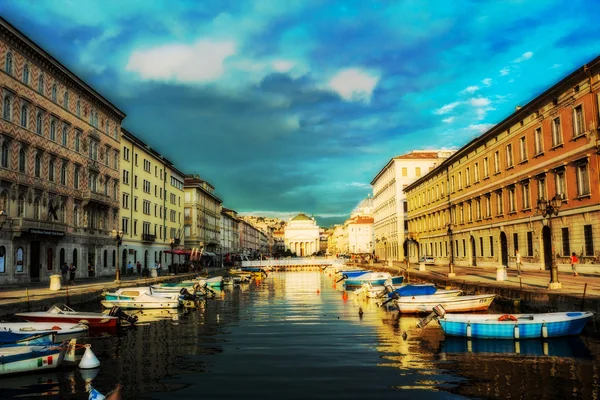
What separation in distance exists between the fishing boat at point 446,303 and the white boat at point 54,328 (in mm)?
17431

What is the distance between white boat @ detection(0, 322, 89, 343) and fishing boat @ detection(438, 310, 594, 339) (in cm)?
1637

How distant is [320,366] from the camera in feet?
52.6

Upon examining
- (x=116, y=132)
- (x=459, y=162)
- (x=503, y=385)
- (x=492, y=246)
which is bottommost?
(x=503, y=385)

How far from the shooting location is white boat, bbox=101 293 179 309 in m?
33.0

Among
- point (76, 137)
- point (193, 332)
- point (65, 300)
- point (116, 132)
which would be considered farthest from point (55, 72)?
point (193, 332)

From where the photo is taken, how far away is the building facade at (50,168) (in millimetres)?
38344

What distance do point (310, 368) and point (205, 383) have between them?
3.50 m

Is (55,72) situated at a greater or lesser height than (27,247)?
greater

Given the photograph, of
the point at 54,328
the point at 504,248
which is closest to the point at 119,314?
the point at 54,328

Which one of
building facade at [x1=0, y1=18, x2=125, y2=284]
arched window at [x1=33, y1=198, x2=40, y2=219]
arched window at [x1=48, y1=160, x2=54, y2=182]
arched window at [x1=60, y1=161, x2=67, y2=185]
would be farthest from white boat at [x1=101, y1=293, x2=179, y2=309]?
arched window at [x1=60, y1=161, x2=67, y2=185]

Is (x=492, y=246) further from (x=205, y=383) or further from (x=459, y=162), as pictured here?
(x=205, y=383)

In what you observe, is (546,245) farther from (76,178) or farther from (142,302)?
(76,178)

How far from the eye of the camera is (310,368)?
15.7m

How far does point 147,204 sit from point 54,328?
2165 inches
